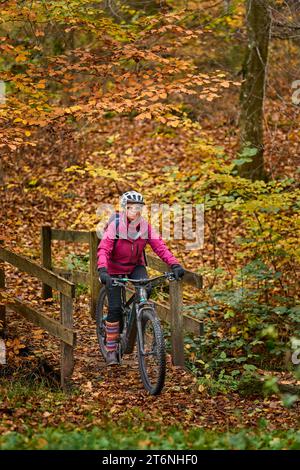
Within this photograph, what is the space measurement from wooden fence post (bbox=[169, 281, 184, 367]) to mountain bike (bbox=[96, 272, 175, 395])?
0.54m

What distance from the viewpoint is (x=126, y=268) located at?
845cm

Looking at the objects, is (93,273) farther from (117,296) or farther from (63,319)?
(63,319)

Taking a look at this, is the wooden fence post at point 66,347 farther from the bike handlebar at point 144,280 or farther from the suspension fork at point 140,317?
the suspension fork at point 140,317

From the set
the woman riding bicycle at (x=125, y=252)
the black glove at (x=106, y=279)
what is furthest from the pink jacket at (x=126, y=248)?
the black glove at (x=106, y=279)

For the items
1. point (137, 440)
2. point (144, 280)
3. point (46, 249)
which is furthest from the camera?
point (46, 249)

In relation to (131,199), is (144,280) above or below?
below

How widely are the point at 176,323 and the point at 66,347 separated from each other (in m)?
1.49

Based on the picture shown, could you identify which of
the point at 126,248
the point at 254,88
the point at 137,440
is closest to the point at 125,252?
the point at 126,248

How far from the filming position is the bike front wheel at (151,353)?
7516 millimetres

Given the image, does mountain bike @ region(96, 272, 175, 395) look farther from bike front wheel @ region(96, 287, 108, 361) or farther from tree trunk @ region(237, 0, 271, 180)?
tree trunk @ region(237, 0, 271, 180)

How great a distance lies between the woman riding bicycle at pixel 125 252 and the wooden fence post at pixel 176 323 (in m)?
0.54

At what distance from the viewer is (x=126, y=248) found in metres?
8.35

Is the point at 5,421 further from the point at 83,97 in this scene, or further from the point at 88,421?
the point at 83,97
